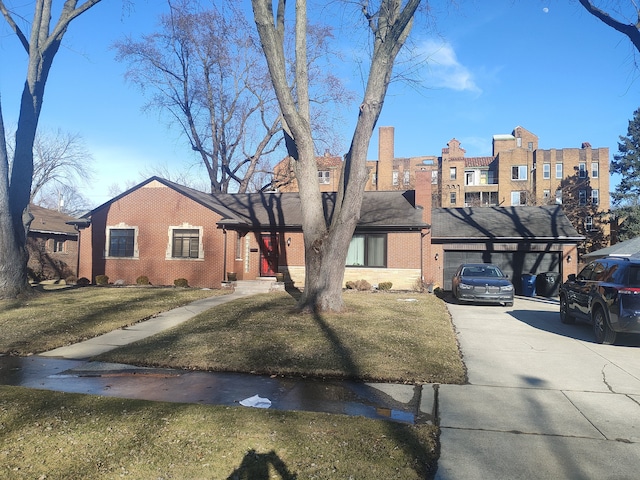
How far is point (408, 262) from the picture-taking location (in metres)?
20.8

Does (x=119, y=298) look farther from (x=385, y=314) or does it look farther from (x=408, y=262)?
(x=408, y=262)

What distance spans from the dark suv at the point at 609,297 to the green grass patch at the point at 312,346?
299 centimetres

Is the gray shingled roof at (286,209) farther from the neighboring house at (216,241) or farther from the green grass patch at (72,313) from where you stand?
the green grass patch at (72,313)

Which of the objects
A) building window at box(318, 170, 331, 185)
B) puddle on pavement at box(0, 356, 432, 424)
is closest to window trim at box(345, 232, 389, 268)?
puddle on pavement at box(0, 356, 432, 424)

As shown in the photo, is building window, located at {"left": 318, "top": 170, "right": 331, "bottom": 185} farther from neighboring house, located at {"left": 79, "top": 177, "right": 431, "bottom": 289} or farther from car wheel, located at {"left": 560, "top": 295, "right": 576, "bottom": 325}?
car wheel, located at {"left": 560, "top": 295, "right": 576, "bottom": 325}

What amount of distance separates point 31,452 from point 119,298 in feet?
39.7

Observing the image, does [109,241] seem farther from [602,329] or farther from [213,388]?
[602,329]

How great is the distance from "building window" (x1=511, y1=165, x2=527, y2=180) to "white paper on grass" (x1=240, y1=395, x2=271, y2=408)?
56.3m

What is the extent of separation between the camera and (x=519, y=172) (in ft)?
→ 184

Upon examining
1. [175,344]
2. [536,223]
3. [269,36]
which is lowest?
[175,344]

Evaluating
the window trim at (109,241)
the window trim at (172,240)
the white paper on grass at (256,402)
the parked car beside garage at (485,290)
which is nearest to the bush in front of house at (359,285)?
the parked car beside garage at (485,290)

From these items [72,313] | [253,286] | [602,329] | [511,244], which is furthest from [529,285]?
[72,313]

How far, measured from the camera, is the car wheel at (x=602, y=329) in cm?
950

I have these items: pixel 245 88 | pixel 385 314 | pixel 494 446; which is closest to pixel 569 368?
pixel 494 446
